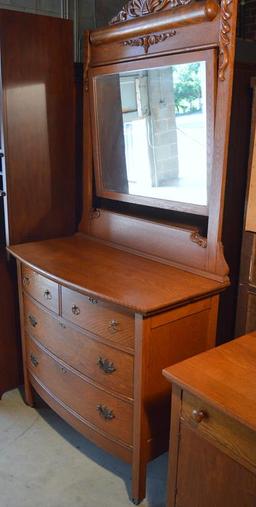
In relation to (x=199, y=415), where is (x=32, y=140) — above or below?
above

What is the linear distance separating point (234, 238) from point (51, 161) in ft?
3.09

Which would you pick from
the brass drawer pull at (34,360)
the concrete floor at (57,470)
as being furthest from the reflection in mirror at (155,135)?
the concrete floor at (57,470)

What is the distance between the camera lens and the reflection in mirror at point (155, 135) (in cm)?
160

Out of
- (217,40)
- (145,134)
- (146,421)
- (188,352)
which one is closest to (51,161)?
(145,134)

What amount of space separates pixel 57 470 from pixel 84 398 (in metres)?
0.35

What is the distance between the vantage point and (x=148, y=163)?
1.84 m

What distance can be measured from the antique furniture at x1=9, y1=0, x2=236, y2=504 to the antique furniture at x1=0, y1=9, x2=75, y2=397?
Result: 15 cm

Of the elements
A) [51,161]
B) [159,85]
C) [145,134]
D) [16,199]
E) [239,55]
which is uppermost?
[239,55]

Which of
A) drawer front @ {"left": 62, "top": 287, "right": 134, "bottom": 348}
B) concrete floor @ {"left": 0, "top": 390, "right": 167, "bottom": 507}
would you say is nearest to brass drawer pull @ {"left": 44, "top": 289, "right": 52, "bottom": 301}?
drawer front @ {"left": 62, "top": 287, "right": 134, "bottom": 348}

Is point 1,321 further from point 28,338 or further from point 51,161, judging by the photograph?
point 51,161

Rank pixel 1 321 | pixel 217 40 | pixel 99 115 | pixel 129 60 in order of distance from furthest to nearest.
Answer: pixel 1 321
pixel 99 115
pixel 129 60
pixel 217 40

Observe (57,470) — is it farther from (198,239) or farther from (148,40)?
(148,40)

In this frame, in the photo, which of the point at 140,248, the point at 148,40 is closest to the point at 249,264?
the point at 140,248

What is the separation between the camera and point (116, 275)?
5.49 ft
